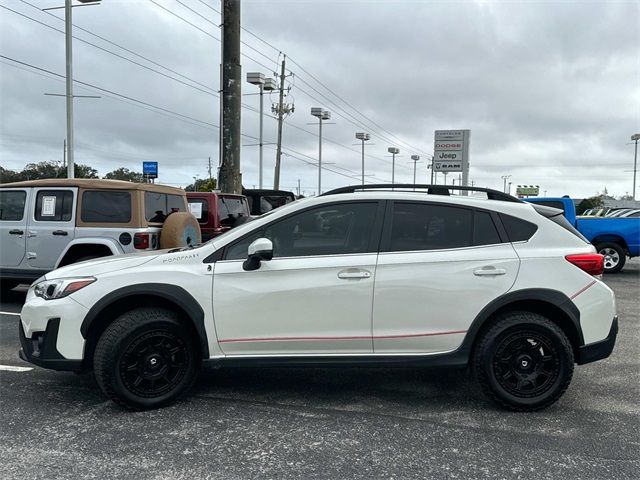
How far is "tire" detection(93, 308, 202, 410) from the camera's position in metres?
3.80

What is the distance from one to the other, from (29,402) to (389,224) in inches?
124

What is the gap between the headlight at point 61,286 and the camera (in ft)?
12.8

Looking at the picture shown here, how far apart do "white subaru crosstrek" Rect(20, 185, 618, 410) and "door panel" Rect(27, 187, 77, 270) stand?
3633 mm

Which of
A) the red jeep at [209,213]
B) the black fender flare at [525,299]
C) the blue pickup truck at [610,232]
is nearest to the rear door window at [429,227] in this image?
the black fender flare at [525,299]

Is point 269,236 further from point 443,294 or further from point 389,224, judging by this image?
point 443,294

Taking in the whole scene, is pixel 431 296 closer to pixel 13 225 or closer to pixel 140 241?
pixel 140 241

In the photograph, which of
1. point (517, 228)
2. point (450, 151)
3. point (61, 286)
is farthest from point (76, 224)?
point (450, 151)

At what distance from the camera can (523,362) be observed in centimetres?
396

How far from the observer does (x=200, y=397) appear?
4.23 metres

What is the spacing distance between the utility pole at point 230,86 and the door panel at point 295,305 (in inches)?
381

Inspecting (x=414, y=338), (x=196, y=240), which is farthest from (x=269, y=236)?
(x=196, y=240)

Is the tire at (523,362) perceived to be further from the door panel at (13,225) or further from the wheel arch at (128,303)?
the door panel at (13,225)

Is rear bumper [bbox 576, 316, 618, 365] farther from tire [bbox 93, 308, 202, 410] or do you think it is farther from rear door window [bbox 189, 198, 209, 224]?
rear door window [bbox 189, 198, 209, 224]

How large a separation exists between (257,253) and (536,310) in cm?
217
